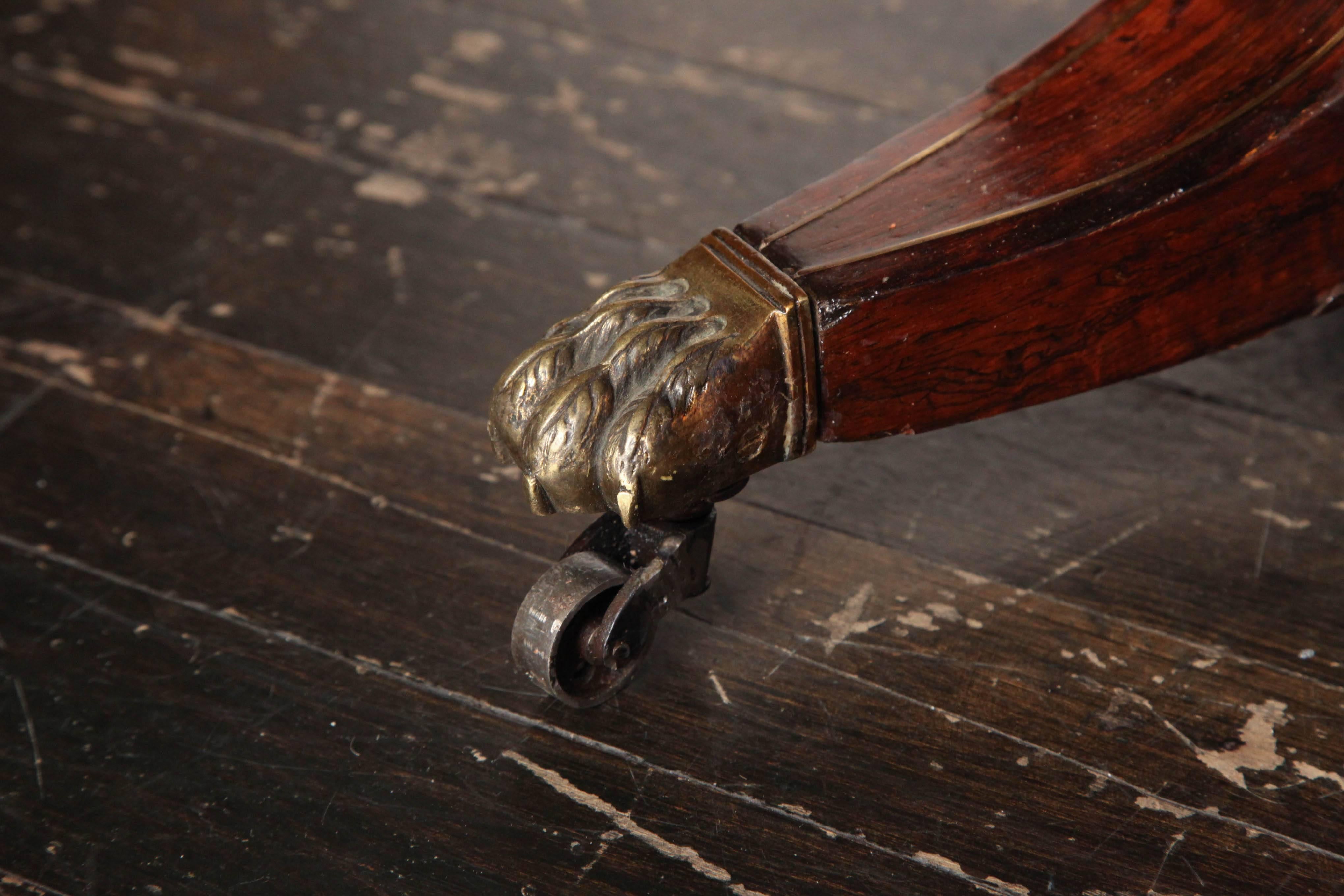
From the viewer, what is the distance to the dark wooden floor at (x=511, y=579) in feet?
2.35

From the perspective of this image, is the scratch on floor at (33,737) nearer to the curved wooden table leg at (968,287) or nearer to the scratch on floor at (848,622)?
the curved wooden table leg at (968,287)

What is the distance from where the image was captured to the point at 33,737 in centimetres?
77

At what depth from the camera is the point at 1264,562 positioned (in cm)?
89

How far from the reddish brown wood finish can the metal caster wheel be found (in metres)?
0.11

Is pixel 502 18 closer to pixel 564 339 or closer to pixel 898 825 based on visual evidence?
pixel 564 339

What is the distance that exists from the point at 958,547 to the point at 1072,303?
0.21m

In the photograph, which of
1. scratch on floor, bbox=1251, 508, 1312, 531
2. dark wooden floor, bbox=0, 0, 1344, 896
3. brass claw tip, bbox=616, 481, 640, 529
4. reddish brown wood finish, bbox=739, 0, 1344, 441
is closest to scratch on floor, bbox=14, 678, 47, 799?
dark wooden floor, bbox=0, 0, 1344, 896

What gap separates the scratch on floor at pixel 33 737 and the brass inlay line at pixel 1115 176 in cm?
50

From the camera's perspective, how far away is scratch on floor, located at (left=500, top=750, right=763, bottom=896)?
699 millimetres

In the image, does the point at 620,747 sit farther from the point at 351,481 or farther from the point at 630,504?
the point at 351,481

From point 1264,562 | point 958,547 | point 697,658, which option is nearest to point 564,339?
point 697,658

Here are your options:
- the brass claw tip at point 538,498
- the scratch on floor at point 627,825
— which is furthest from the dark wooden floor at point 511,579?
the brass claw tip at point 538,498

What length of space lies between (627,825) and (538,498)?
178mm

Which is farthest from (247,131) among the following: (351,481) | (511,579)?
(511,579)
